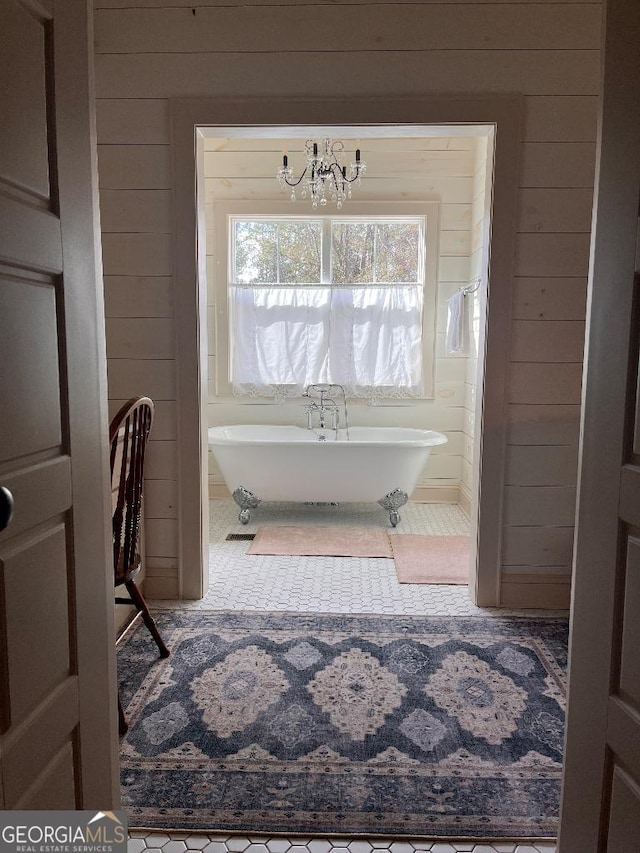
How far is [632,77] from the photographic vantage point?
924 mm

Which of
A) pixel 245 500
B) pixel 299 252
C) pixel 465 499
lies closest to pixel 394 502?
pixel 465 499

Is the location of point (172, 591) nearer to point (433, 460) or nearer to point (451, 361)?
point (433, 460)

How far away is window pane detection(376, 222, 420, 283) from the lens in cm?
443

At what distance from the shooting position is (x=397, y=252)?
14.6 ft

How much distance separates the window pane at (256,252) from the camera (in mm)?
4461

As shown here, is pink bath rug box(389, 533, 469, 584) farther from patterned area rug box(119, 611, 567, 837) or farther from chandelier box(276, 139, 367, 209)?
chandelier box(276, 139, 367, 209)

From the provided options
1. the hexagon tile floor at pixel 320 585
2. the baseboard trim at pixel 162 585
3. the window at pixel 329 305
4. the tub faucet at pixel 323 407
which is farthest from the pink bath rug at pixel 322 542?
the window at pixel 329 305

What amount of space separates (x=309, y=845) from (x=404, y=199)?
4.10 m

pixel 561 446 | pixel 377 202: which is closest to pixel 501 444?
pixel 561 446

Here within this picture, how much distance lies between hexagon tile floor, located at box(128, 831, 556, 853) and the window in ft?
11.1

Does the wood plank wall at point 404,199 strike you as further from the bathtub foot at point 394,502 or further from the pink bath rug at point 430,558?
the pink bath rug at point 430,558

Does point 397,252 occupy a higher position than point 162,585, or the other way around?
point 397,252

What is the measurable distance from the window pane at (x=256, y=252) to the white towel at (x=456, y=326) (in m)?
1.42

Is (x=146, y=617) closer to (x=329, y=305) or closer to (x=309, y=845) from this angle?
(x=309, y=845)
